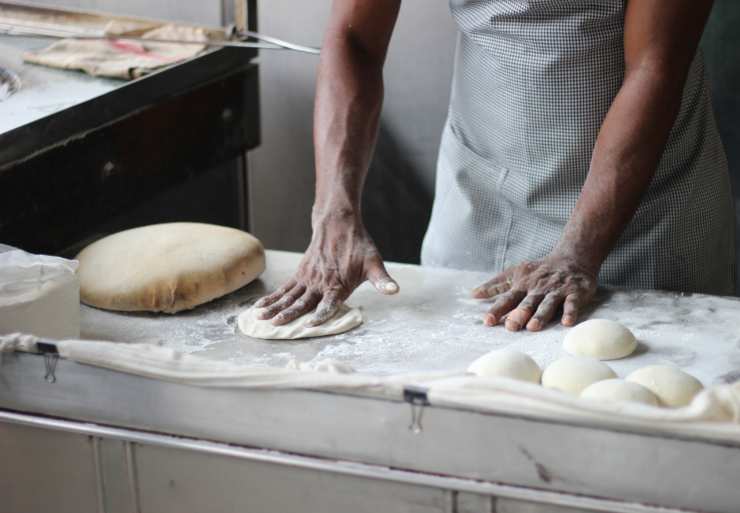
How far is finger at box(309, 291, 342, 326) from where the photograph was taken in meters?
1.55

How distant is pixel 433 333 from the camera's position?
152 centimetres

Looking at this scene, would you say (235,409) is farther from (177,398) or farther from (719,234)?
(719,234)

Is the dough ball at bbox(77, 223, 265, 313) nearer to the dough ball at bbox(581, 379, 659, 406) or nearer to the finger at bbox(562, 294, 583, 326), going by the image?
the finger at bbox(562, 294, 583, 326)

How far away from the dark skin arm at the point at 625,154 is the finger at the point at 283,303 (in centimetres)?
32

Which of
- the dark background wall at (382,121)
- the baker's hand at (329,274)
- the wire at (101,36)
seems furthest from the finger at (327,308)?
the dark background wall at (382,121)

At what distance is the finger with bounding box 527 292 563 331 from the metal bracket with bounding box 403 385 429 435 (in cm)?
51

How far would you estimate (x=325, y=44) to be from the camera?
1.99 m

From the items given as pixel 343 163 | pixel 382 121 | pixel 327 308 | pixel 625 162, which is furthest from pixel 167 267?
pixel 382 121

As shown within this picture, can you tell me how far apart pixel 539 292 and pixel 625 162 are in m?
0.30

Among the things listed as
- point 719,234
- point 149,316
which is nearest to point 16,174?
point 149,316

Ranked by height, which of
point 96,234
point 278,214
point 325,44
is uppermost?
point 325,44

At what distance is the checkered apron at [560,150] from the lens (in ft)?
5.77

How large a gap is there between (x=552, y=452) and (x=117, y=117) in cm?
147

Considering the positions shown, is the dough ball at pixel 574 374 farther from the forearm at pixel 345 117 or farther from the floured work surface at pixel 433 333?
the forearm at pixel 345 117
